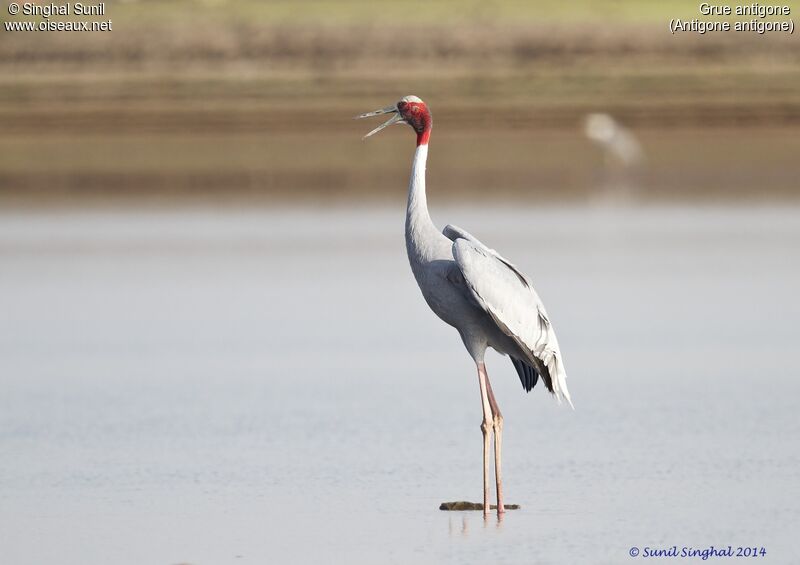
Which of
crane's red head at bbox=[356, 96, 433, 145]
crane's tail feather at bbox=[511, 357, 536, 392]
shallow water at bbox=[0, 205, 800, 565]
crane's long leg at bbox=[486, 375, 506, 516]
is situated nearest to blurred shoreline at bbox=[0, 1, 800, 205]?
shallow water at bbox=[0, 205, 800, 565]

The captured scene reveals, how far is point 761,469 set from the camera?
26.4 feet

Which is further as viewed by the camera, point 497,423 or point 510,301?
point 497,423

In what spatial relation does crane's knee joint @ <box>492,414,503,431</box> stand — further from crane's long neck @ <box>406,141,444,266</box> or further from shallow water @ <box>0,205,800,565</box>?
crane's long neck @ <box>406,141,444,266</box>

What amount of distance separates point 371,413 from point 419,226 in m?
1.85

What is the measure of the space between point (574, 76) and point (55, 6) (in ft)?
39.0

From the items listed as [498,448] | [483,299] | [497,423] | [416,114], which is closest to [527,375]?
[497,423]

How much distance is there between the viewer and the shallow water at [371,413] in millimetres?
7145

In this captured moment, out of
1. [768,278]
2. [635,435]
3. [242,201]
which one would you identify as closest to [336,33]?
[242,201]

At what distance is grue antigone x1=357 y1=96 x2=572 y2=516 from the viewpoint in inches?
308

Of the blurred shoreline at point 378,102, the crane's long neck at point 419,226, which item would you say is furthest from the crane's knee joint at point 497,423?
the blurred shoreline at point 378,102

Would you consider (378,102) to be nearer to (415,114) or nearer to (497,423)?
(415,114)

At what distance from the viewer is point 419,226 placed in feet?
26.7

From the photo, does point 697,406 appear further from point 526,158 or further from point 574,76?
point 574,76

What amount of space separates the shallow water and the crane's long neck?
3.27 feet
